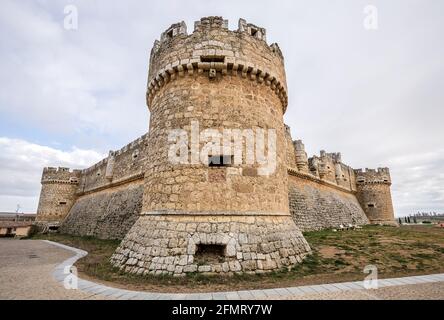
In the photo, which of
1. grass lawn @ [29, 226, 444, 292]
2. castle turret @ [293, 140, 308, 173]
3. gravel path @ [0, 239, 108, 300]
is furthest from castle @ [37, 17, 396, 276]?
castle turret @ [293, 140, 308, 173]

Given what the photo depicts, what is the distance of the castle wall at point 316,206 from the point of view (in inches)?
575

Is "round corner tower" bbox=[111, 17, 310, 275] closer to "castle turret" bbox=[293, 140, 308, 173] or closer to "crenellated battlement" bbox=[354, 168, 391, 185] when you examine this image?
"castle turret" bbox=[293, 140, 308, 173]

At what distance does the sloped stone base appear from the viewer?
19.4ft

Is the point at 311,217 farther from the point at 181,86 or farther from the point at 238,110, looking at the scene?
the point at 181,86

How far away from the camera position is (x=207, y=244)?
6102 mm

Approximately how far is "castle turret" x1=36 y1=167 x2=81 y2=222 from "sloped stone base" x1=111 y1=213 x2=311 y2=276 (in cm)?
2437

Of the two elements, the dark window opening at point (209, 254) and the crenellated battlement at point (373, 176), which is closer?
the dark window opening at point (209, 254)

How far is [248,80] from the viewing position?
789cm

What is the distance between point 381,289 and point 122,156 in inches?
729

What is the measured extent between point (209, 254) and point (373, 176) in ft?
95.1

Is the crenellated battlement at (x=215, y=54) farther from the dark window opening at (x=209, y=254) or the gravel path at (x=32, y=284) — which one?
the gravel path at (x=32, y=284)

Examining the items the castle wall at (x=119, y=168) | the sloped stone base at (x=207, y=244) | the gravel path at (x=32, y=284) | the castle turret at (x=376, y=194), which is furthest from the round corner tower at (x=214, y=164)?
the castle turret at (x=376, y=194)

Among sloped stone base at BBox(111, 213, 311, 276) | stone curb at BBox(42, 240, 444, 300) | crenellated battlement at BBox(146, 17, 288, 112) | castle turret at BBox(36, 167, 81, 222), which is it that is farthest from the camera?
castle turret at BBox(36, 167, 81, 222)

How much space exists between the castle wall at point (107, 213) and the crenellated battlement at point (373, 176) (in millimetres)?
26264
